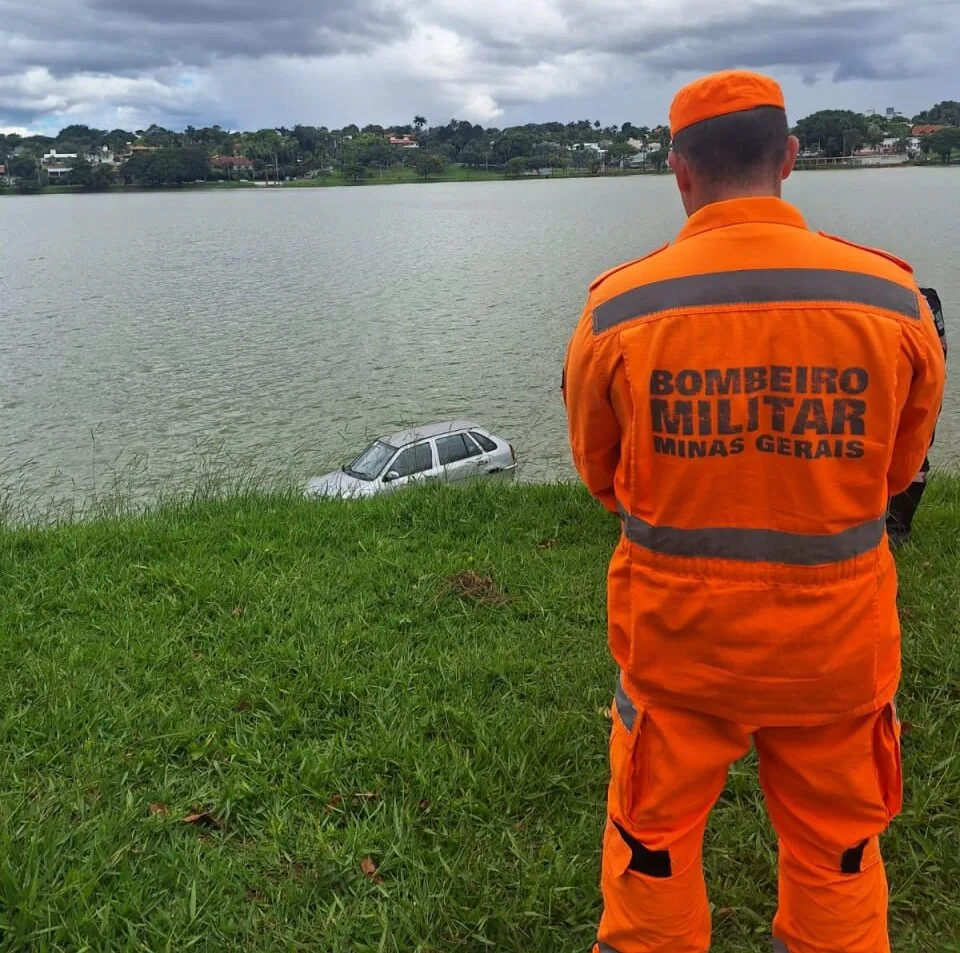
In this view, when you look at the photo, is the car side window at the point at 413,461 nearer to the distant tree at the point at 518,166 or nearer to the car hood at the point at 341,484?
the car hood at the point at 341,484

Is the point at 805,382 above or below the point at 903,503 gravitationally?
above

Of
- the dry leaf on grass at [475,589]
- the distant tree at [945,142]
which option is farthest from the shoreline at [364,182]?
the dry leaf on grass at [475,589]

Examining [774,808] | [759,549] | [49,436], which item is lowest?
[49,436]

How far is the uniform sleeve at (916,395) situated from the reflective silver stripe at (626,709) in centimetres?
87

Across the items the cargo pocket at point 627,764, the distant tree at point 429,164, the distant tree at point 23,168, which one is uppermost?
the distant tree at point 23,168

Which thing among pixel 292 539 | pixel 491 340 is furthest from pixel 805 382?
pixel 491 340

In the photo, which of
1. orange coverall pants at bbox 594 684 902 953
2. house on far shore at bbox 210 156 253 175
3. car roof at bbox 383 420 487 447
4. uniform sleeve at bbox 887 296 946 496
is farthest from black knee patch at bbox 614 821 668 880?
house on far shore at bbox 210 156 253 175

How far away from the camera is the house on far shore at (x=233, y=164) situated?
15888 centimetres

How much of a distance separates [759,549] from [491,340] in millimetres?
24183

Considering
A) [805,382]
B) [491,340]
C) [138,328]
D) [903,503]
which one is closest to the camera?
[805,382]

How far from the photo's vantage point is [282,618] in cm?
497

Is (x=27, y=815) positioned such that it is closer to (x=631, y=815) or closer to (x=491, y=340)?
(x=631, y=815)

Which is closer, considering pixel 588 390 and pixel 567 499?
pixel 588 390

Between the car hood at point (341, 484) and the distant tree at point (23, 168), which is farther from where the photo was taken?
the distant tree at point (23, 168)
